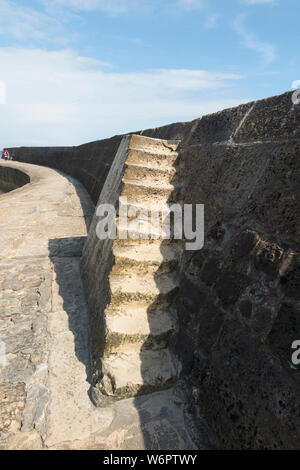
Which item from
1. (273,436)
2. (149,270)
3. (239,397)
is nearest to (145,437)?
(239,397)

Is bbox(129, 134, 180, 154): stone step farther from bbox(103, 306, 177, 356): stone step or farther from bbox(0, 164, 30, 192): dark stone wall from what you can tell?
bbox(0, 164, 30, 192): dark stone wall

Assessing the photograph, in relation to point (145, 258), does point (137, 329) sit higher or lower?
lower

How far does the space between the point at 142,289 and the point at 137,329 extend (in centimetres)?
26

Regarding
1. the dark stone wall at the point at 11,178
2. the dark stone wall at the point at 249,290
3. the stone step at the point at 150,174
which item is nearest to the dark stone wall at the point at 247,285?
the dark stone wall at the point at 249,290

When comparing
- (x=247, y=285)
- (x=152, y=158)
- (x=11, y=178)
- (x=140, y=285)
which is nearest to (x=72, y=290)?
(x=140, y=285)

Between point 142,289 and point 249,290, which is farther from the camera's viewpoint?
point 142,289

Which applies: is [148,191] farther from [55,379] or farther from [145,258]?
[55,379]

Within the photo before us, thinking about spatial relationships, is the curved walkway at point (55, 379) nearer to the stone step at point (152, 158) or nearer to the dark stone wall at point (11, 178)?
the stone step at point (152, 158)

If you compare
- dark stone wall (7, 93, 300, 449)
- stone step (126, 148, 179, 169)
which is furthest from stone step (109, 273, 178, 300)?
stone step (126, 148, 179, 169)

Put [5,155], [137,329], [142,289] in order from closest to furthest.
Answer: [137,329] → [142,289] → [5,155]

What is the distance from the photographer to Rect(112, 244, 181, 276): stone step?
1.96 m

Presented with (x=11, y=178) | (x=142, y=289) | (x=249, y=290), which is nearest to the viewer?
(x=249, y=290)

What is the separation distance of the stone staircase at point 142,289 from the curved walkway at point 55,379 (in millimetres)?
133

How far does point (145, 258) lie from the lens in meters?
2.02
